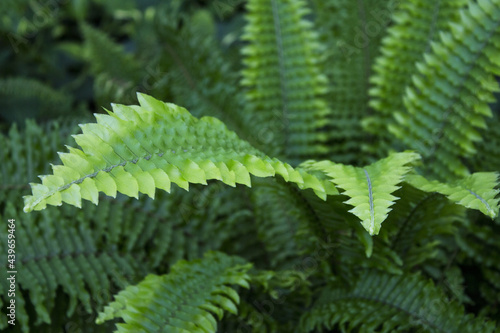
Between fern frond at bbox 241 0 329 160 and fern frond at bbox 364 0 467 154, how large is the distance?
0.19 meters

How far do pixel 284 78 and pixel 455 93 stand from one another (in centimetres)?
51

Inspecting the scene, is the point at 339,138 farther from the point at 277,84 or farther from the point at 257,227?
the point at 257,227

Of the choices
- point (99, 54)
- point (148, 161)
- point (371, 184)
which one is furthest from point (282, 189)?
Result: point (99, 54)

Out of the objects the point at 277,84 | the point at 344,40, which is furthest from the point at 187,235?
the point at 344,40

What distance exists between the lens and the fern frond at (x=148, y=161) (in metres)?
0.77

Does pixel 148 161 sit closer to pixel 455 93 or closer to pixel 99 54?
pixel 455 93

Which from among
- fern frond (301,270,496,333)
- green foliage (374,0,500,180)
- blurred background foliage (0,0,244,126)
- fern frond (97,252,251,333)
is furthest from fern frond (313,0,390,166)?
fern frond (97,252,251,333)


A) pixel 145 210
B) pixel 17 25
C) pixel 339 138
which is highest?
pixel 17 25

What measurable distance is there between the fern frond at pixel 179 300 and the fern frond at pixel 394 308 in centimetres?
25

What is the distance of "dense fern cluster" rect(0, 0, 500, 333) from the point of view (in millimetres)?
909

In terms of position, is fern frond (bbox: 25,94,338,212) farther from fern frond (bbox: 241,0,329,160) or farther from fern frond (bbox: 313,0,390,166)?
fern frond (bbox: 313,0,390,166)

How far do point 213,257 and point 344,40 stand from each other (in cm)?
92

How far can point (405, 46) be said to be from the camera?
4.88 feet

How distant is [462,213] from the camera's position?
1161 millimetres
